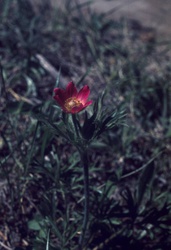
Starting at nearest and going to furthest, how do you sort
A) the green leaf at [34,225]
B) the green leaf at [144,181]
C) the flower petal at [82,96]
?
the flower petal at [82,96] < the green leaf at [34,225] < the green leaf at [144,181]

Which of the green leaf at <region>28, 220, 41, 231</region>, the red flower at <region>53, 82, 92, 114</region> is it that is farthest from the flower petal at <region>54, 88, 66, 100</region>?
the green leaf at <region>28, 220, 41, 231</region>

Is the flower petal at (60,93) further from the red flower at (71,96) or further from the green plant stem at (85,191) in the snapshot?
the green plant stem at (85,191)

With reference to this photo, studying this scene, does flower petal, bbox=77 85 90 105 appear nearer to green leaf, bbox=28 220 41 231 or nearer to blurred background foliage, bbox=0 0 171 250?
blurred background foliage, bbox=0 0 171 250

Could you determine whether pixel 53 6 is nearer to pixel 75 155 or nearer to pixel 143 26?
pixel 143 26

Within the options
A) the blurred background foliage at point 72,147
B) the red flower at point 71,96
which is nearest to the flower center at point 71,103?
the red flower at point 71,96

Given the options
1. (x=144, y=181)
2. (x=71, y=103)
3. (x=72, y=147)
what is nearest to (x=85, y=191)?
(x=71, y=103)

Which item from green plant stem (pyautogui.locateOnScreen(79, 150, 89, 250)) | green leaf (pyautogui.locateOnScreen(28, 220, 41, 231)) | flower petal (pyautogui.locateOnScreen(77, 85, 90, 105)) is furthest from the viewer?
green leaf (pyautogui.locateOnScreen(28, 220, 41, 231))
